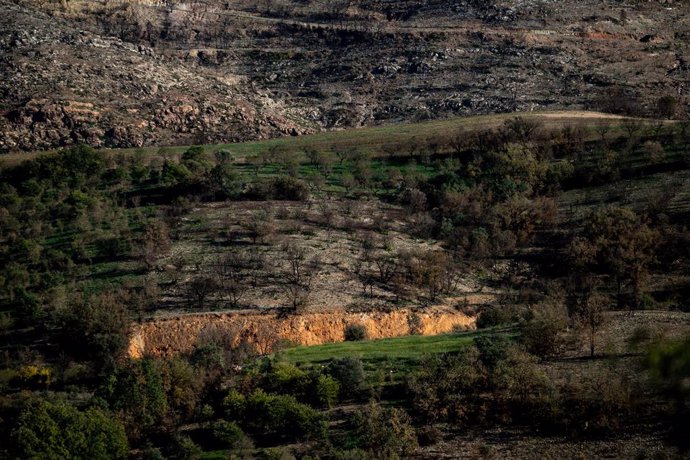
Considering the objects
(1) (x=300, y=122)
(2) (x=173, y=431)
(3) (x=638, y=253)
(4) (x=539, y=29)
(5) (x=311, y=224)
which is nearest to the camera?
(2) (x=173, y=431)

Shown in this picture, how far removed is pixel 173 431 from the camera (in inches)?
1046

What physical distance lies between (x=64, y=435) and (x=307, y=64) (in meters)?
75.7

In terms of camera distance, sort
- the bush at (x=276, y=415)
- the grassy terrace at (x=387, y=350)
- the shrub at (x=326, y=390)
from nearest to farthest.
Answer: the bush at (x=276, y=415), the shrub at (x=326, y=390), the grassy terrace at (x=387, y=350)

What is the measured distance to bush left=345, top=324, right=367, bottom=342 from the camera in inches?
1356

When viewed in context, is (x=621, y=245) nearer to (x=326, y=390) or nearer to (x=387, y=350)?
(x=387, y=350)

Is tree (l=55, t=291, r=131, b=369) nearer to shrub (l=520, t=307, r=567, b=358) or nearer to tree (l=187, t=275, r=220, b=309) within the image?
tree (l=187, t=275, r=220, b=309)

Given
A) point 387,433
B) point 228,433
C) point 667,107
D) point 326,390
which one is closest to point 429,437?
point 387,433

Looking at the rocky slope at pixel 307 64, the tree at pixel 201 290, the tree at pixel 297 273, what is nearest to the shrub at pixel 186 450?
the tree at pixel 297 273

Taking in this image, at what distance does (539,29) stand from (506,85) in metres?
15.8

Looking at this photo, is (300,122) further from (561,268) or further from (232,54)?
(561,268)

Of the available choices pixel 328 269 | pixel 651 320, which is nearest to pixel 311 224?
pixel 328 269

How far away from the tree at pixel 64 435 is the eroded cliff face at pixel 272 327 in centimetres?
754

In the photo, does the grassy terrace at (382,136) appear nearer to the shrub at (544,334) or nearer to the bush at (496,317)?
the bush at (496,317)

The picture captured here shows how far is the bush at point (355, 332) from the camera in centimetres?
3444
